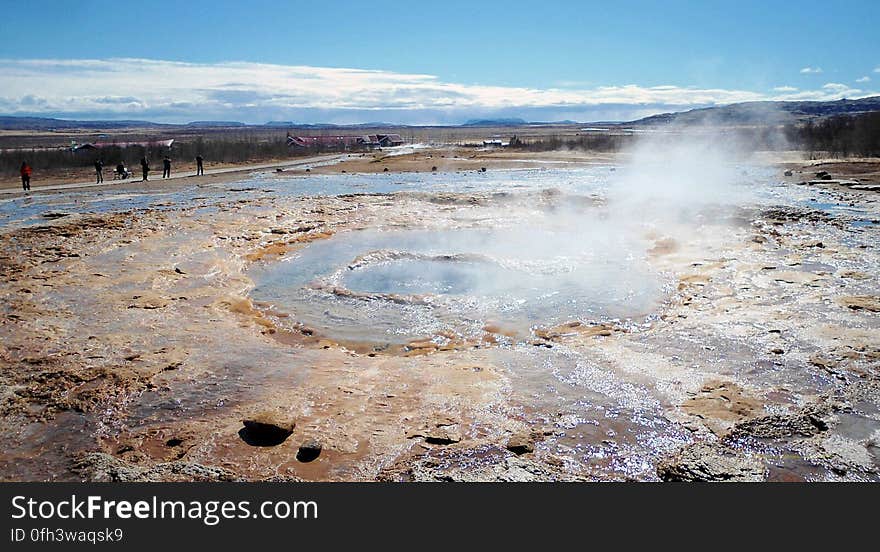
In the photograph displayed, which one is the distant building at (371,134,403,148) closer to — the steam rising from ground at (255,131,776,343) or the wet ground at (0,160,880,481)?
the steam rising from ground at (255,131,776,343)

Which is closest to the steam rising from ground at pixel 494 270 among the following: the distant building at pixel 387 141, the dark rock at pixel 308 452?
the dark rock at pixel 308 452

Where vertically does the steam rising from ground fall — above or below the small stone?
above

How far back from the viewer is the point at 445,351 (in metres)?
6.37

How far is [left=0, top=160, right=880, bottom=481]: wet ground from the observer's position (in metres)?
4.14

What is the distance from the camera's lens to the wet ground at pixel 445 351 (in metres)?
4.14

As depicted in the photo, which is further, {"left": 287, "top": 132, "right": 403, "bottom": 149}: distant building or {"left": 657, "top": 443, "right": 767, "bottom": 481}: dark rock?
{"left": 287, "top": 132, "right": 403, "bottom": 149}: distant building

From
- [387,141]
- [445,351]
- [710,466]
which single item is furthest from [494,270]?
[387,141]

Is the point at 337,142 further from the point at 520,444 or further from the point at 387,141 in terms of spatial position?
the point at 520,444

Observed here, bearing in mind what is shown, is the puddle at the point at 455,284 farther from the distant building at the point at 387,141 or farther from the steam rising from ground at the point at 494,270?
the distant building at the point at 387,141

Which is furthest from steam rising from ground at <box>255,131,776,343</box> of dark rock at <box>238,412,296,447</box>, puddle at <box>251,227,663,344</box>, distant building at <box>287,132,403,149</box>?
distant building at <box>287,132,403,149</box>

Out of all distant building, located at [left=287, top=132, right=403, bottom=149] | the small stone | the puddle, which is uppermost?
distant building, located at [left=287, top=132, right=403, bottom=149]

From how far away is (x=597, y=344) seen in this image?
6449 mm

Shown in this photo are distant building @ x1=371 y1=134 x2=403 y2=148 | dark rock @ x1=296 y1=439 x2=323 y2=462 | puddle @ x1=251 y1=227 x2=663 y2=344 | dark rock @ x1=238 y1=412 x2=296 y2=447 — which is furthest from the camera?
distant building @ x1=371 y1=134 x2=403 y2=148

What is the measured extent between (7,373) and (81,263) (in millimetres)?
4985
